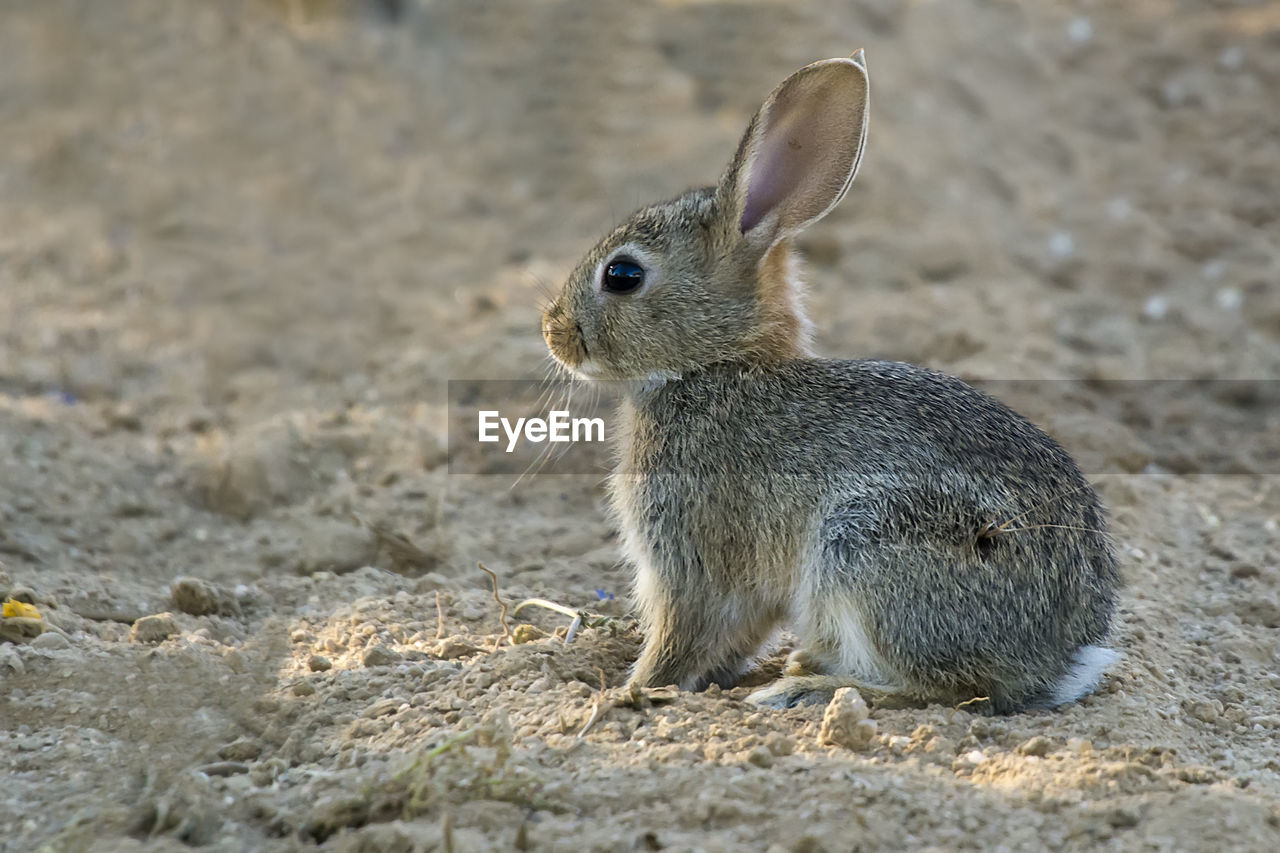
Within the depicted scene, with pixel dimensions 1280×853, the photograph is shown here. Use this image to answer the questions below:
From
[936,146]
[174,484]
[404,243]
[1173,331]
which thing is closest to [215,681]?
[174,484]

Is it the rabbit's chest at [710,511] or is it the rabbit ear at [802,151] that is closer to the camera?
the rabbit's chest at [710,511]

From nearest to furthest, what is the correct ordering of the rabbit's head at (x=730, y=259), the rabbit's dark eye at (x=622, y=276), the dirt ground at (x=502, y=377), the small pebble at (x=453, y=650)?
the dirt ground at (x=502, y=377)
the small pebble at (x=453, y=650)
the rabbit's head at (x=730, y=259)
the rabbit's dark eye at (x=622, y=276)

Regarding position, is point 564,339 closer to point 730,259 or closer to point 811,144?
point 730,259

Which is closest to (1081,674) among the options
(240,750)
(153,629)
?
(240,750)

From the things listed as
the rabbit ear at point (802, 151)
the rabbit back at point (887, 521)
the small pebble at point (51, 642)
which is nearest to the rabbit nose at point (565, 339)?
the rabbit back at point (887, 521)

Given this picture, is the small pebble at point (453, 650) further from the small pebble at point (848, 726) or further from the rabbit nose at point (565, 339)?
the small pebble at point (848, 726)

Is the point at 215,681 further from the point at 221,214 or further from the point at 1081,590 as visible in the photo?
the point at 221,214

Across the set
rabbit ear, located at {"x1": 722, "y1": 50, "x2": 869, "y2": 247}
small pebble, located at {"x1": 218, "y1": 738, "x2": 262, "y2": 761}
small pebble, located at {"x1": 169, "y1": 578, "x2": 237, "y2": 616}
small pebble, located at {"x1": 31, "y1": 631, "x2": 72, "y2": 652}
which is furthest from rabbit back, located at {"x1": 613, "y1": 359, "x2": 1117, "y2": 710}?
small pebble, located at {"x1": 31, "y1": 631, "x2": 72, "y2": 652}
